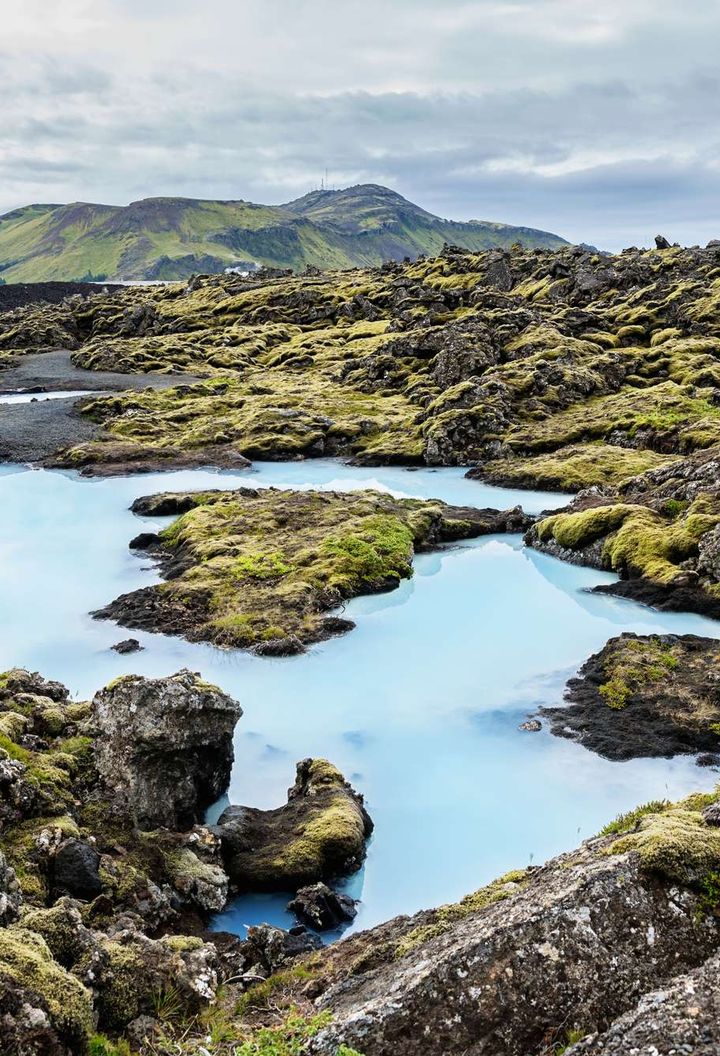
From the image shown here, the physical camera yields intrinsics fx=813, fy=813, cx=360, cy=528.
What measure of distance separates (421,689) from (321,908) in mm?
10816

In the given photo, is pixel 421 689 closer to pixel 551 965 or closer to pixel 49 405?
pixel 551 965

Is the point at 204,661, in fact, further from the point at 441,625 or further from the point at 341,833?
the point at 341,833

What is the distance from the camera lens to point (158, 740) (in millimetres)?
17469

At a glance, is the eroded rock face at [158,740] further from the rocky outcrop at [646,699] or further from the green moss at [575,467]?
the green moss at [575,467]

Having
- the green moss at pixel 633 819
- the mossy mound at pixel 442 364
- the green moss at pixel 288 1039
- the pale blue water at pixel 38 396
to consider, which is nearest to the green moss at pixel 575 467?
the mossy mound at pixel 442 364

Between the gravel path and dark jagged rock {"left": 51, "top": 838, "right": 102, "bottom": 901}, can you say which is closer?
dark jagged rock {"left": 51, "top": 838, "right": 102, "bottom": 901}

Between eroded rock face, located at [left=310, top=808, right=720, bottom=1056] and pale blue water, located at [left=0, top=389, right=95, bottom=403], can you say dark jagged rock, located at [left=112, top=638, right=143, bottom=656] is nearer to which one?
eroded rock face, located at [left=310, top=808, right=720, bottom=1056]

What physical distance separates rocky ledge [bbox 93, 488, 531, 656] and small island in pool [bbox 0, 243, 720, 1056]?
0.20 metres

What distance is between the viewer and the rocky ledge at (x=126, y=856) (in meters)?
10.0

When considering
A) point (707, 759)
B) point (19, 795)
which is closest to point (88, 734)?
point (19, 795)

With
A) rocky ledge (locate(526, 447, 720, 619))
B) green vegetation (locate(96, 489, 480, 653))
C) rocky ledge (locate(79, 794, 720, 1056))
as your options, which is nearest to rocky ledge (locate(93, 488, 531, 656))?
green vegetation (locate(96, 489, 480, 653))

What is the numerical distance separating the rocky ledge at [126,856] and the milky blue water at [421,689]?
4.01 ft

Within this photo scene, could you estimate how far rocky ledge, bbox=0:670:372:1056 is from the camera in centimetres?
1000

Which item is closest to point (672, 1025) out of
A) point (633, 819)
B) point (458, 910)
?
point (633, 819)
